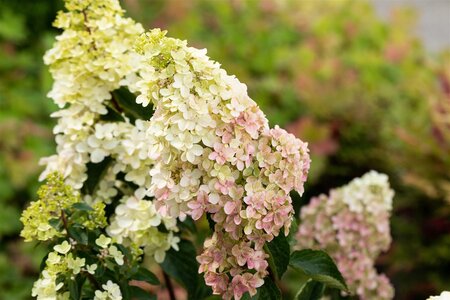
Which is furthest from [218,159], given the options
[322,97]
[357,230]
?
[322,97]

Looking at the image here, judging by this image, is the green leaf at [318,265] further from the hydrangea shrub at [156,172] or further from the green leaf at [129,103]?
the green leaf at [129,103]

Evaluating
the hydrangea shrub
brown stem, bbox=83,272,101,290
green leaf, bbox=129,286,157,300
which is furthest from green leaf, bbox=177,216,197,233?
brown stem, bbox=83,272,101,290

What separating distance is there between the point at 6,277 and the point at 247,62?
1.79m

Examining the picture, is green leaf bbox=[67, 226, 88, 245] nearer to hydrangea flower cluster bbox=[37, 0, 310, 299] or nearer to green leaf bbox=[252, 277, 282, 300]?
hydrangea flower cluster bbox=[37, 0, 310, 299]

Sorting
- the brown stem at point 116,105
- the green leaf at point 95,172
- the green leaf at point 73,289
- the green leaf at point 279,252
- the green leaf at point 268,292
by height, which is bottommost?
the green leaf at point 73,289

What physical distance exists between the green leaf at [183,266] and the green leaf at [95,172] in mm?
197

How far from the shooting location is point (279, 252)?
132 cm

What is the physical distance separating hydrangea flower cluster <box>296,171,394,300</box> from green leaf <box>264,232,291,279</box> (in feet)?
1.47

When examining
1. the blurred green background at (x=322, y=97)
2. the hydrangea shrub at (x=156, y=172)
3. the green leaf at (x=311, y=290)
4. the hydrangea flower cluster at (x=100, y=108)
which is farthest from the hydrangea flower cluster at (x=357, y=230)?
the blurred green background at (x=322, y=97)

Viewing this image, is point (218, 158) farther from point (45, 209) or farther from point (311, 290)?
point (311, 290)

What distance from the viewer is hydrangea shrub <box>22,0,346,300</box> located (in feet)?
4.09

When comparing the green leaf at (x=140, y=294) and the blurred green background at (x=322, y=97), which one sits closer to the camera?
the green leaf at (x=140, y=294)

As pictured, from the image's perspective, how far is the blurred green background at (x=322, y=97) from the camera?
3260 millimetres

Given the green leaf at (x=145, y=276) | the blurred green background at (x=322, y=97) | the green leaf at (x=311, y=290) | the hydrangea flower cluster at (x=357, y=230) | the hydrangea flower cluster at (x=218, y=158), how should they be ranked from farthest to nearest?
the blurred green background at (x=322, y=97)
the hydrangea flower cluster at (x=357, y=230)
the green leaf at (x=311, y=290)
the green leaf at (x=145, y=276)
the hydrangea flower cluster at (x=218, y=158)
